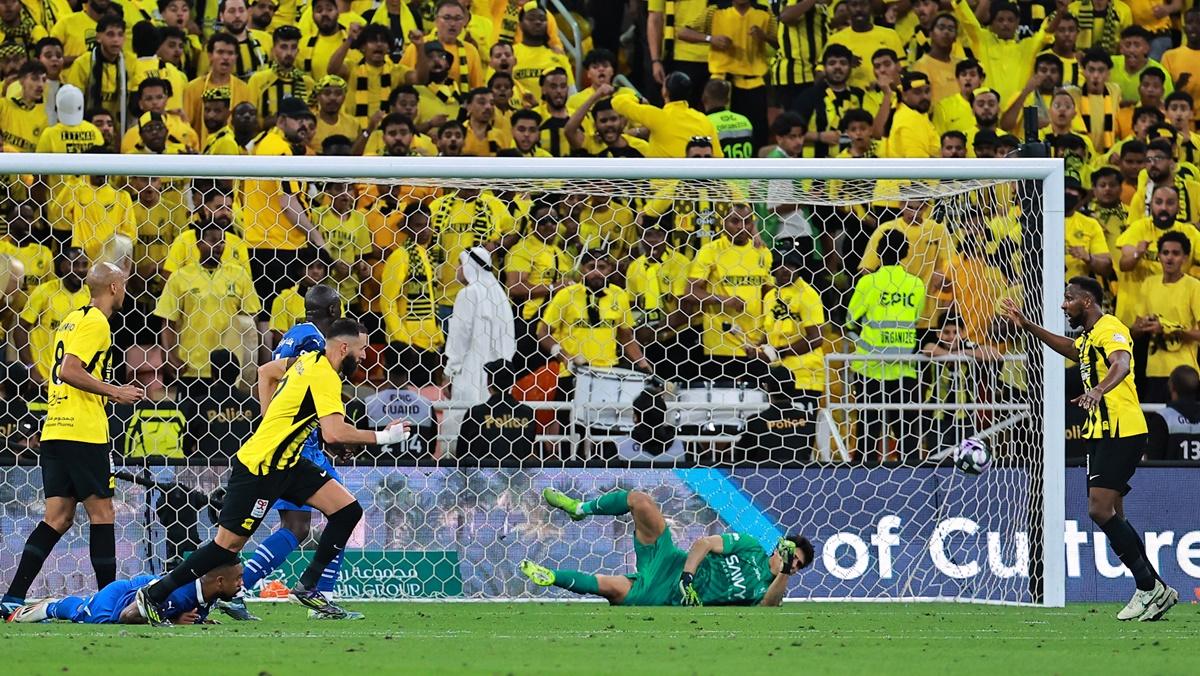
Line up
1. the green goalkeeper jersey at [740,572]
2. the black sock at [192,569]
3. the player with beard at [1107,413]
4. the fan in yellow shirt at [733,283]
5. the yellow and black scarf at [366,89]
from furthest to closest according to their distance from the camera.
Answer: the yellow and black scarf at [366,89]
the fan in yellow shirt at [733,283]
the green goalkeeper jersey at [740,572]
the player with beard at [1107,413]
the black sock at [192,569]

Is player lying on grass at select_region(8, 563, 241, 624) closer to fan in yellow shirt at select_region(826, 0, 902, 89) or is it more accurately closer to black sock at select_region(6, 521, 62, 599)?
black sock at select_region(6, 521, 62, 599)

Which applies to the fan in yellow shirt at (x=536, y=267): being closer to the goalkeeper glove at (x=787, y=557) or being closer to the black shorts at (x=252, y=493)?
the goalkeeper glove at (x=787, y=557)

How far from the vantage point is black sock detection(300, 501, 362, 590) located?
911 cm

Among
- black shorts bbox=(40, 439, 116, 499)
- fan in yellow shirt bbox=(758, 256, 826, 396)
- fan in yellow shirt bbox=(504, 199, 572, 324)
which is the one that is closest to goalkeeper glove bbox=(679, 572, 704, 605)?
fan in yellow shirt bbox=(758, 256, 826, 396)

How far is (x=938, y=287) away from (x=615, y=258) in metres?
2.15

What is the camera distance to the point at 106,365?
9.41 m

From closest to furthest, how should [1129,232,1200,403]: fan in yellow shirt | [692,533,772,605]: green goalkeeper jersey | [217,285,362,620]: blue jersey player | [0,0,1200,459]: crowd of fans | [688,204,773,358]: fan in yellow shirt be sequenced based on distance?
[217,285,362,620]: blue jersey player < [692,533,772,605]: green goalkeeper jersey < [0,0,1200,459]: crowd of fans < [688,204,773,358]: fan in yellow shirt < [1129,232,1200,403]: fan in yellow shirt

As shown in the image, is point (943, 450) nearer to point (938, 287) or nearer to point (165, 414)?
point (938, 287)

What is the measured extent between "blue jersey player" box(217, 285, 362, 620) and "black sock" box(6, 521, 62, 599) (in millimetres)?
1004

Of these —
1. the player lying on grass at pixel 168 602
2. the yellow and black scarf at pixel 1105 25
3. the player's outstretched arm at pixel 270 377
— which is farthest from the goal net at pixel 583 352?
the yellow and black scarf at pixel 1105 25

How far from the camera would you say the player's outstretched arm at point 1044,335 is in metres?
9.97

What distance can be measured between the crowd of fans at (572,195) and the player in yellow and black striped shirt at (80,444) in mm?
1819

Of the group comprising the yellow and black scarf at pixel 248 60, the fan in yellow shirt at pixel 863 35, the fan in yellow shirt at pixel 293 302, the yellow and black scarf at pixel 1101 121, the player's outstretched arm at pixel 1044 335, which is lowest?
the player's outstretched arm at pixel 1044 335

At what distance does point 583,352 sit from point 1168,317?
14.6 ft
